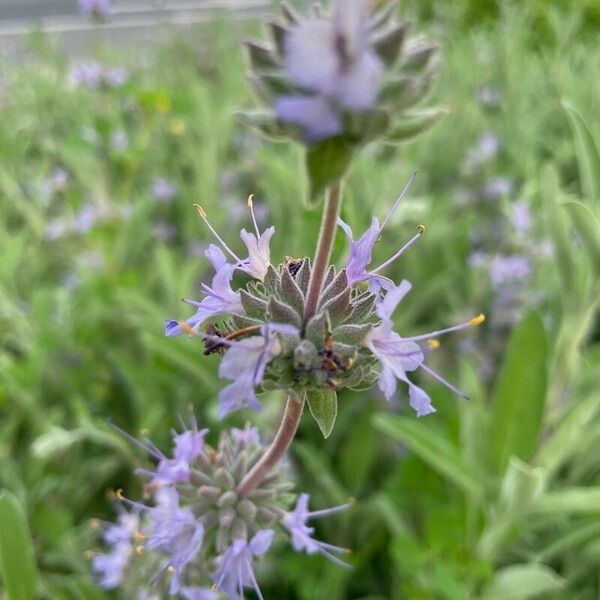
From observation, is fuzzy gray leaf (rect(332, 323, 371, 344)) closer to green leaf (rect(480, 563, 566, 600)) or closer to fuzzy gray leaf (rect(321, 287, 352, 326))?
A: fuzzy gray leaf (rect(321, 287, 352, 326))

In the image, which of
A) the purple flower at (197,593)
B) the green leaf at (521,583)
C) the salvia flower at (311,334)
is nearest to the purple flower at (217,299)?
the salvia flower at (311,334)

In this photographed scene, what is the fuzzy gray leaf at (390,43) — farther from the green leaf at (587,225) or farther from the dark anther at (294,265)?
the green leaf at (587,225)

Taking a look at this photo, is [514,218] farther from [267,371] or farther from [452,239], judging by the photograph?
[267,371]

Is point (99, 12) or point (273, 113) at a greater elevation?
point (273, 113)

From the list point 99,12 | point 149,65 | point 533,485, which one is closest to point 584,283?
point 533,485

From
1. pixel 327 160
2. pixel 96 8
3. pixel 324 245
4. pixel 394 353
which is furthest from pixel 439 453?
pixel 96 8

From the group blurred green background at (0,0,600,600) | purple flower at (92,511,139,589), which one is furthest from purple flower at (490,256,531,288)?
purple flower at (92,511,139,589)

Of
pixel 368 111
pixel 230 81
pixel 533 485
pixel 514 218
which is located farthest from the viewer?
pixel 230 81

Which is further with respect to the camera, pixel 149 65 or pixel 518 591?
pixel 149 65
